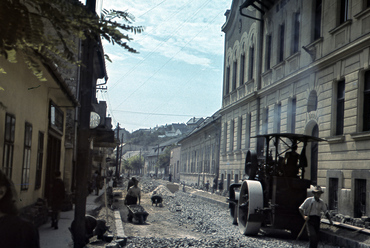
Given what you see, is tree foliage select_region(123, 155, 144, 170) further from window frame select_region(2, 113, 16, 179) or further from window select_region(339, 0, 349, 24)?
window frame select_region(2, 113, 16, 179)

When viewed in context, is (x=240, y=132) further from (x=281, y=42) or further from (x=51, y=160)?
(x=51, y=160)

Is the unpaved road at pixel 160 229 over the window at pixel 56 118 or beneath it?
beneath

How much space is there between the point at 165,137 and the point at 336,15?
156m

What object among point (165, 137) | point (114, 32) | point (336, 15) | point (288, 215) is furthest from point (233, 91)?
point (165, 137)

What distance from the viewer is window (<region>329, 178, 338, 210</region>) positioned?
642 inches

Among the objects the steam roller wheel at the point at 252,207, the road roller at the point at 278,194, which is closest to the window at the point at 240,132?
the road roller at the point at 278,194

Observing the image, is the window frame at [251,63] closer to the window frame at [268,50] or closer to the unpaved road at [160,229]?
the window frame at [268,50]

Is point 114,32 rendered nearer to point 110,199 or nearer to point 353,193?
point 353,193

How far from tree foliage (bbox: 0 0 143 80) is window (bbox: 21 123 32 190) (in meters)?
8.62

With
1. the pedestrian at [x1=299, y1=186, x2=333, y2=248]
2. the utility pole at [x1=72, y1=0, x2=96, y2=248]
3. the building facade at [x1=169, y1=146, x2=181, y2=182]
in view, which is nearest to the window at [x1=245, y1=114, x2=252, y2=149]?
the pedestrian at [x1=299, y1=186, x2=333, y2=248]

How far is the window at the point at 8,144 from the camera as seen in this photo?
30.0 ft

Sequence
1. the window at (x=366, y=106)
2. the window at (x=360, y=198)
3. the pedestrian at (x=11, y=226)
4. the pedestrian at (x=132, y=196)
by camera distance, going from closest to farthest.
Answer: the pedestrian at (x=11, y=226)
the window at (x=360, y=198)
the window at (x=366, y=106)
the pedestrian at (x=132, y=196)

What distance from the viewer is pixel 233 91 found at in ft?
106

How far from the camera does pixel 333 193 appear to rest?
16500 mm
